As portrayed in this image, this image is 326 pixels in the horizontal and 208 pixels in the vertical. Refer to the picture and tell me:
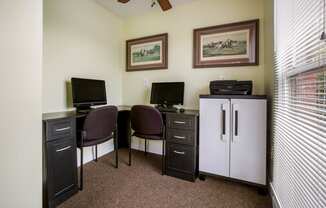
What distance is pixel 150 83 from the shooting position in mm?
3135

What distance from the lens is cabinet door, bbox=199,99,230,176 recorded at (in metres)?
2.06

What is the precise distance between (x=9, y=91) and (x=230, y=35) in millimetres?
2545

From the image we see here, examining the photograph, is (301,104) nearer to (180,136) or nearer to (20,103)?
(180,136)

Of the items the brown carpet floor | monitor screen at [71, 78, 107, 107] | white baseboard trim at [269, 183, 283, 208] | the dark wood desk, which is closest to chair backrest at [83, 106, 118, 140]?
the dark wood desk

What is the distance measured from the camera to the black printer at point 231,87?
2.05 metres

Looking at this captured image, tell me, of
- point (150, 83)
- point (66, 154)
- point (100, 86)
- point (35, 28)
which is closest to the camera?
point (35, 28)

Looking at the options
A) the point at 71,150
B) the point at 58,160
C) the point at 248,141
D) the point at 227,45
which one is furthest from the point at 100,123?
the point at 227,45

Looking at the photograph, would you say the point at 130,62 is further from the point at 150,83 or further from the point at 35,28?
the point at 35,28

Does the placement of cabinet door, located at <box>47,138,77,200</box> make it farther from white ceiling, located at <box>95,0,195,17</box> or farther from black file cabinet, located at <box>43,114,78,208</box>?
white ceiling, located at <box>95,0,195,17</box>

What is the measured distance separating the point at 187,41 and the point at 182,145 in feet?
5.40

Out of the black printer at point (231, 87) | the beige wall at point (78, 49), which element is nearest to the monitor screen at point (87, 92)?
the beige wall at point (78, 49)

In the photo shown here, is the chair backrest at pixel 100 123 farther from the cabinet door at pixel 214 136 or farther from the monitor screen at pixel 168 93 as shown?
the cabinet door at pixel 214 136

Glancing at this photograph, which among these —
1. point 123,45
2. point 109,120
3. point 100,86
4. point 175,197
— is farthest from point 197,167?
point 123,45

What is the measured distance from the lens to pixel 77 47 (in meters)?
2.51
